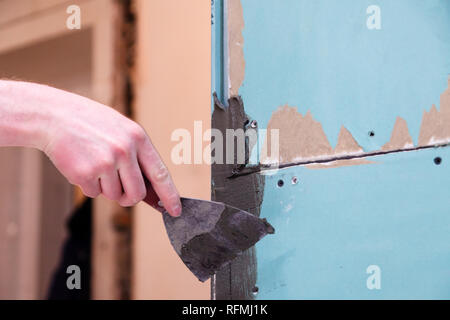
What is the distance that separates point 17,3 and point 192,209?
98.9 inches

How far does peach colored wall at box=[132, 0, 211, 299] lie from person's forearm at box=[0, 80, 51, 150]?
1.10m

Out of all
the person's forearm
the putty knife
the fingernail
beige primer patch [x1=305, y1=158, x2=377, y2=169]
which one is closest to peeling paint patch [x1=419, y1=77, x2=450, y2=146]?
beige primer patch [x1=305, y1=158, x2=377, y2=169]

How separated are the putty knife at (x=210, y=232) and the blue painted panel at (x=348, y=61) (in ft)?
0.78

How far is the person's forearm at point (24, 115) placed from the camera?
0.77 m

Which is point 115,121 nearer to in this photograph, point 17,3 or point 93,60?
point 93,60

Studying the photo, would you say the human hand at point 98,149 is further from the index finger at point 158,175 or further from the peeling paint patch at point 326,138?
the peeling paint patch at point 326,138

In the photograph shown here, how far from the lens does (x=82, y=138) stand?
0.74 meters

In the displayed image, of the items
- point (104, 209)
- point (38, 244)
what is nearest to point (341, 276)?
point (104, 209)

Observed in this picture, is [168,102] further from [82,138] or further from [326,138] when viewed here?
[82,138]

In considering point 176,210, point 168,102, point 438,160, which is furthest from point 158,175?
point 168,102

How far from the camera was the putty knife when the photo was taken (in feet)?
3.04

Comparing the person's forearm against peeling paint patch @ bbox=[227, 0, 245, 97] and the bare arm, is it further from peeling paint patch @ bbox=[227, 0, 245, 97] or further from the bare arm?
peeling paint patch @ bbox=[227, 0, 245, 97]

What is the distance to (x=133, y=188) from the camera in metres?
0.78
